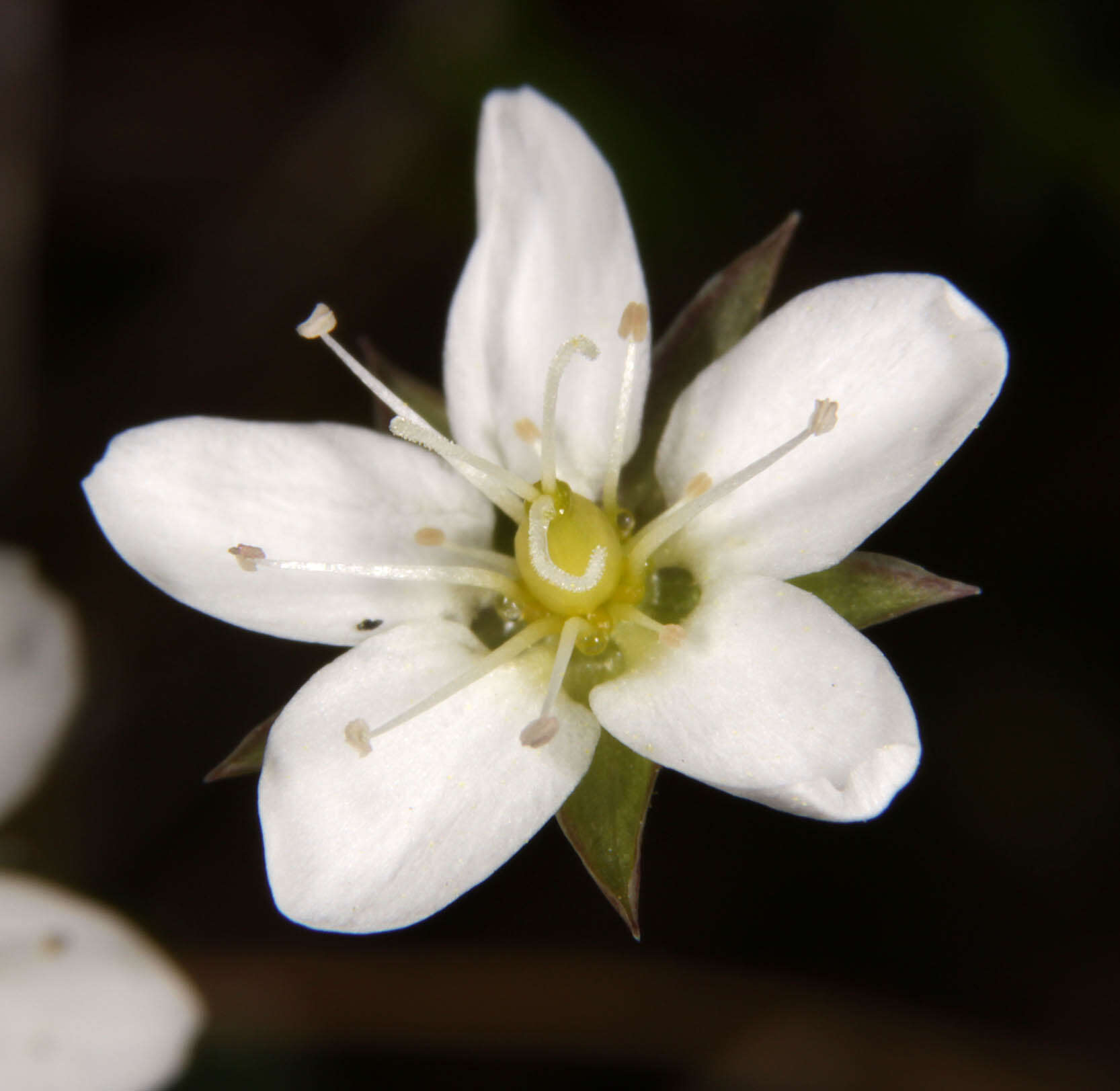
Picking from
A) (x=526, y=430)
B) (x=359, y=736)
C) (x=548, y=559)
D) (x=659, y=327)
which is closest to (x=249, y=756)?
(x=359, y=736)

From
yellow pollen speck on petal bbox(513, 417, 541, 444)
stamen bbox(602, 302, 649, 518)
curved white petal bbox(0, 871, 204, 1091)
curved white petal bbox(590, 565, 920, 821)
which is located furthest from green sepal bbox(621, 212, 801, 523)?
curved white petal bbox(0, 871, 204, 1091)

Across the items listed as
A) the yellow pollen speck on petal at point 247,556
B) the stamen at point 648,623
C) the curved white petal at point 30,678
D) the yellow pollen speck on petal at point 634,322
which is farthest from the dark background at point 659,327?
the yellow pollen speck on petal at point 247,556

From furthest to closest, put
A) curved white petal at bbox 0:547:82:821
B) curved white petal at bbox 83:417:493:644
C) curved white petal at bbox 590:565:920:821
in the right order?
1. curved white petal at bbox 0:547:82:821
2. curved white petal at bbox 83:417:493:644
3. curved white petal at bbox 590:565:920:821

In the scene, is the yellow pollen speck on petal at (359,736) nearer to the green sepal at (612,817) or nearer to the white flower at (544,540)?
the white flower at (544,540)

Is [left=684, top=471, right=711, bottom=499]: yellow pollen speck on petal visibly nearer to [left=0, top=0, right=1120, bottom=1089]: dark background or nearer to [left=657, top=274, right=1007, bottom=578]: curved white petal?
[left=657, top=274, right=1007, bottom=578]: curved white petal

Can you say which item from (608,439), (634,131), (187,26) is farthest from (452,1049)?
(187,26)

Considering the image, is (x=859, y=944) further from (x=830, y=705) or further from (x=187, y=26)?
(x=187, y=26)
